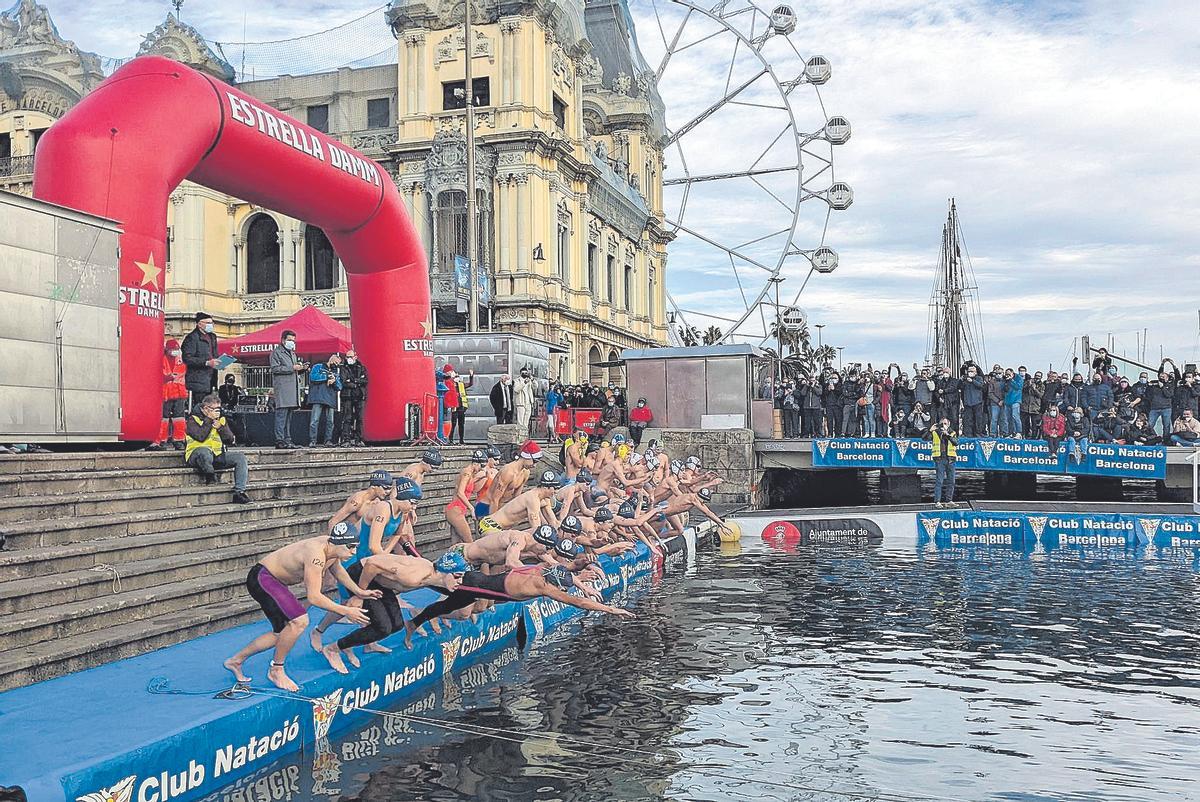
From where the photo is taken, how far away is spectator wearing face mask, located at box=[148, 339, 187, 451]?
13.9 meters

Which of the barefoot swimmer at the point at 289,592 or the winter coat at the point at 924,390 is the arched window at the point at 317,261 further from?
the barefoot swimmer at the point at 289,592

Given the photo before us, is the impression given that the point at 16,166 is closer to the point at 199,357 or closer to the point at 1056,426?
the point at 199,357

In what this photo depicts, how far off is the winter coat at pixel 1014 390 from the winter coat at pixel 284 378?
17437 mm

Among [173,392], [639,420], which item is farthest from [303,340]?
[173,392]

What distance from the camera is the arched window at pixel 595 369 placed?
151 feet

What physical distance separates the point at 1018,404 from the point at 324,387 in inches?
671

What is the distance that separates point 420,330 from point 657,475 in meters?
5.23

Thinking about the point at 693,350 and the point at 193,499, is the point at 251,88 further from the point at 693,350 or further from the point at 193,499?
the point at 193,499

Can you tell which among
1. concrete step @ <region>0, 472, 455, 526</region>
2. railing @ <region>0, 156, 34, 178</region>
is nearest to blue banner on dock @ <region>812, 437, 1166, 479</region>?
concrete step @ <region>0, 472, 455, 526</region>

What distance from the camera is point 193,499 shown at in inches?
482

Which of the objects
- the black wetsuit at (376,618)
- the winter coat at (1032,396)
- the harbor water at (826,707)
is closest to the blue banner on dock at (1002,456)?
the winter coat at (1032,396)

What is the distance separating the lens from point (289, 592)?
830cm

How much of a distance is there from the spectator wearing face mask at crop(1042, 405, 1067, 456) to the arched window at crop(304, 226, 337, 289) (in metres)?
28.3

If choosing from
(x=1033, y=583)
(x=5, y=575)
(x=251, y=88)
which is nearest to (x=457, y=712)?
(x=5, y=575)
